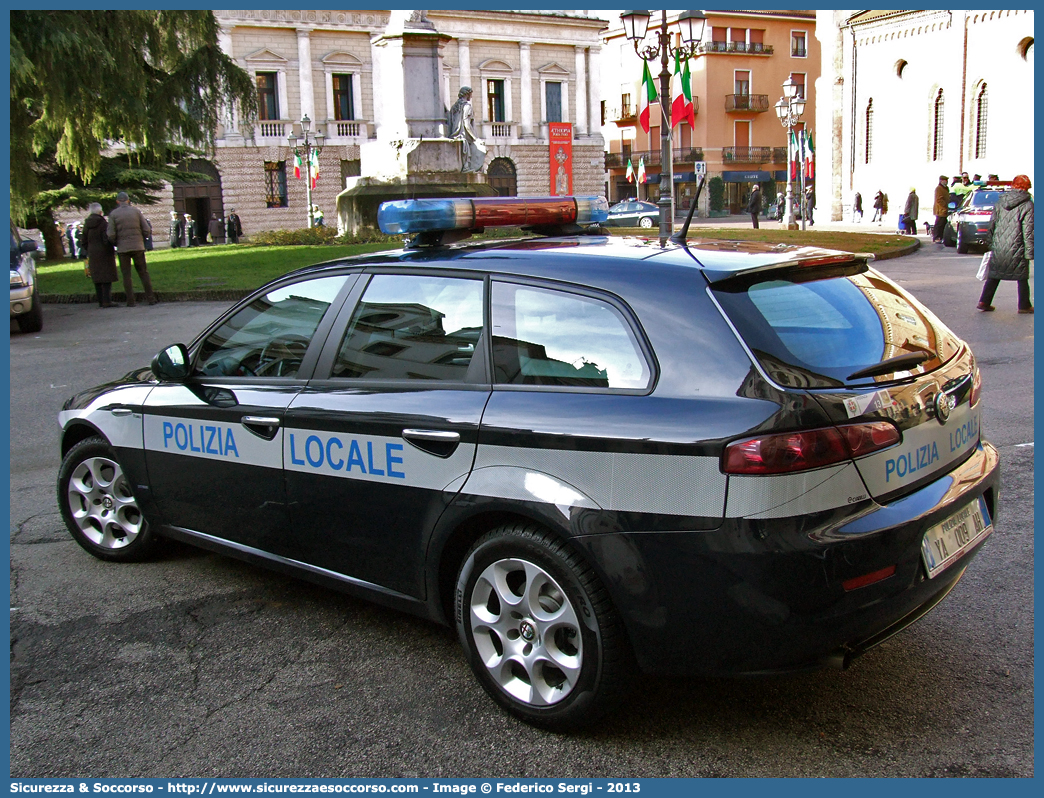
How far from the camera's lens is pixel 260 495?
4082mm

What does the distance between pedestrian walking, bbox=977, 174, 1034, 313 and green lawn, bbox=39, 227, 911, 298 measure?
12.9 ft

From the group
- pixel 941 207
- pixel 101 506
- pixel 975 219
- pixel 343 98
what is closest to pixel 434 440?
pixel 101 506

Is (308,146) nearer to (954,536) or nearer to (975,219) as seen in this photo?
(975,219)

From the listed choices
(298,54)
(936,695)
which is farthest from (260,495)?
(298,54)

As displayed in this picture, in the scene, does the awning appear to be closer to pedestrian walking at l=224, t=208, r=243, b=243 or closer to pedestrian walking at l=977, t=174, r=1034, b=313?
pedestrian walking at l=224, t=208, r=243, b=243

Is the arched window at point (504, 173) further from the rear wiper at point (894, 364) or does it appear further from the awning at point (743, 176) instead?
the rear wiper at point (894, 364)

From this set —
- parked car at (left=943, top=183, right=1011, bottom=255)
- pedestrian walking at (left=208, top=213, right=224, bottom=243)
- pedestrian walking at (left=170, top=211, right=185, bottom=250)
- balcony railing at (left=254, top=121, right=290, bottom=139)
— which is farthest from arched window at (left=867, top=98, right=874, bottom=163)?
pedestrian walking at (left=170, top=211, right=185, bottom=250)

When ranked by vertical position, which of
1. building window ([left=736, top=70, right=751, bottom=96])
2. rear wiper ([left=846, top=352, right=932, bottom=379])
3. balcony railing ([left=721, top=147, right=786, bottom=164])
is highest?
building window ([left=736, top=70, right=751, bottom=96])

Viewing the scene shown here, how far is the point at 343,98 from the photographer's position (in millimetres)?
59406

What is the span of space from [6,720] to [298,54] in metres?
58.9

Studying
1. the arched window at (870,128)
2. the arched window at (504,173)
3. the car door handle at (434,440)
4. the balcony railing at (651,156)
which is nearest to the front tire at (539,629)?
the car door handle at (434,440)

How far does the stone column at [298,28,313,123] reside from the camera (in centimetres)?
5734

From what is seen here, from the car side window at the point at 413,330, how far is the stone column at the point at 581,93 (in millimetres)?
63329

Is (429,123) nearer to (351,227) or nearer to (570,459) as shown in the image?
(351,227)
